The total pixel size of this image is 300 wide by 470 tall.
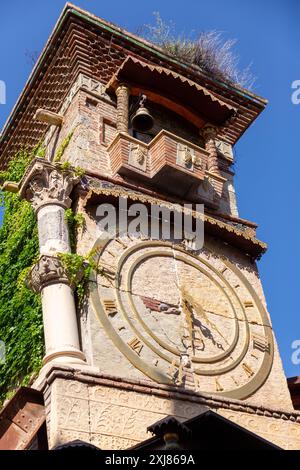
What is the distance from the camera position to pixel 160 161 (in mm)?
13383

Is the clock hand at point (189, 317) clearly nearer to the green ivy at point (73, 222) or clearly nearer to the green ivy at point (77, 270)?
the green ivy at point (77, 270)

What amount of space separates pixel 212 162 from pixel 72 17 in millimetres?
3173

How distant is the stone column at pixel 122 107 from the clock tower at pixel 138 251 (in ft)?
0.11

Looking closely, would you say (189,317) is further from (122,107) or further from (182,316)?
(122,107)

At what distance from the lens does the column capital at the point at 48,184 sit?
40.4 ft

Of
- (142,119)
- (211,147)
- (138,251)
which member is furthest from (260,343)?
(142,119)

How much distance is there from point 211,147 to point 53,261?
444cm

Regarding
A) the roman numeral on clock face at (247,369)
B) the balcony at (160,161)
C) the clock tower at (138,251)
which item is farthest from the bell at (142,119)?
the roman numeral on clock face at (247,369)

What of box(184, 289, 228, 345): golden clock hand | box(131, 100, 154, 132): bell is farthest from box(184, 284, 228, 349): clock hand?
box(131, 100, 154, 132): bell

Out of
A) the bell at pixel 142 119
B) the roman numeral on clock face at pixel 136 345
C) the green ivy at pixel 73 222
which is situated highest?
the bell at pixel 142 119

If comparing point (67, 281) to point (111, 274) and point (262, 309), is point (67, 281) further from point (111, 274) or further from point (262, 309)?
point (262, 309)

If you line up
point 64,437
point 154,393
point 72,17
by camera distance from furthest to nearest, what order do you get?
1. point 72,17
2. point 154,393
3. point 64,437

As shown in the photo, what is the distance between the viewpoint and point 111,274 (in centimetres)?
1189
